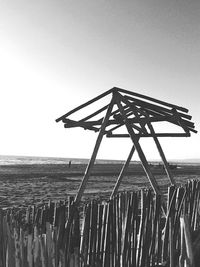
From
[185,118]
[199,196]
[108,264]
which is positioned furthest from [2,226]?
[185,118]

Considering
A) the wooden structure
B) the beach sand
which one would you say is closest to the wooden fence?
the wooden structure

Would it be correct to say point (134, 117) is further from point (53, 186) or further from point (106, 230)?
point (53, 186)

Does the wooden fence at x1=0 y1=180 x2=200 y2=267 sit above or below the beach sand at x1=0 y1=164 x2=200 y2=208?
above

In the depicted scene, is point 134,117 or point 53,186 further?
point 53,186

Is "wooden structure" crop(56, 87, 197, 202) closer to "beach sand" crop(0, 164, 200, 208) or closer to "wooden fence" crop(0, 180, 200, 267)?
"wooden fence" crop(0, 180, 200, 267)

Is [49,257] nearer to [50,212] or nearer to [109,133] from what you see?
[50,212]

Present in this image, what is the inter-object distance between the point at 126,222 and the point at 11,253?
126 cm

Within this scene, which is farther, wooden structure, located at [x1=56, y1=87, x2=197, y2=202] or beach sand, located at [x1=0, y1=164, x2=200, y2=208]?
beach sand, located at [x1=0, y1=164, x2=200, y2=208]

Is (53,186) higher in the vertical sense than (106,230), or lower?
lower

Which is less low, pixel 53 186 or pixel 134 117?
pixel 134 117

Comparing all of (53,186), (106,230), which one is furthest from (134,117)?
(53,186)

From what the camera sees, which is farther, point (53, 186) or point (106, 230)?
point (53, 186)

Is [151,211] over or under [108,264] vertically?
over

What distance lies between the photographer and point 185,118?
5.03 meters
